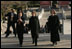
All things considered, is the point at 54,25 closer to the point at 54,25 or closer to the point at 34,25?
the point at 54,25

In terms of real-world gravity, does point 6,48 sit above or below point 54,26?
below

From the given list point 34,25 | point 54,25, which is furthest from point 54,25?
point 34,25

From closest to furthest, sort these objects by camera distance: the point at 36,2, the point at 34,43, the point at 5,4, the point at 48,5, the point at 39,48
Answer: the point at 39,48 < the point at 34,43 < the point at 5,4 < the point at 48,5 < the point at 36,2

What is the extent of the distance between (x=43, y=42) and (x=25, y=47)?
126 cm

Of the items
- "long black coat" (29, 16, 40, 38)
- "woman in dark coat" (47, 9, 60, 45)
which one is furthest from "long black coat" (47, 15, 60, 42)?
"long black coat" (29, 16, 40, 38)

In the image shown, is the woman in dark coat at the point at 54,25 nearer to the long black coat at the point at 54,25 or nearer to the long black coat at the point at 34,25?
the long black coat at the point at 54,25

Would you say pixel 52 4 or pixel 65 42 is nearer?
pixel 65 42

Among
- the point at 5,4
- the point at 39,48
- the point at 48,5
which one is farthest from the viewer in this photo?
the point at 48,5

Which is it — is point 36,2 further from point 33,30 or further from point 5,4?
point 33,30

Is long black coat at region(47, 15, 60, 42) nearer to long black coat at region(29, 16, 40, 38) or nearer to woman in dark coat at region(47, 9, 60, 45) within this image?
woman in dark coat at region(47, 9, 60, 45)

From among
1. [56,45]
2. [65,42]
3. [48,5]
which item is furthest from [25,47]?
[48,5]

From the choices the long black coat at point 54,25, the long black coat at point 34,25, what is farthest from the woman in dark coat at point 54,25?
the long black coat at point 34,25

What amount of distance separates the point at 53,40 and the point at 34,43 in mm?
1000

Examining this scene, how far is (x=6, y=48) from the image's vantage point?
381 inches
